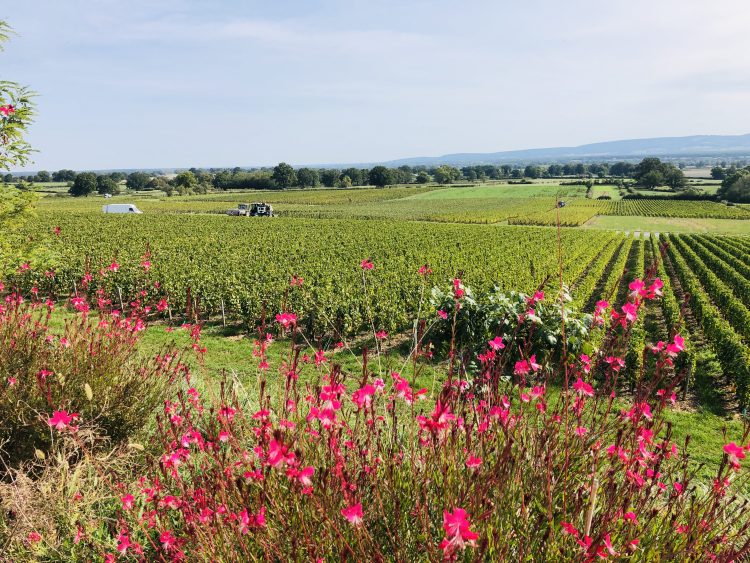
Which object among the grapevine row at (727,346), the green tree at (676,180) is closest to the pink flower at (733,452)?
the grapevine row at (727,346)

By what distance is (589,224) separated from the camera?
63125 mm

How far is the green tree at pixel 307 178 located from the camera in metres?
144

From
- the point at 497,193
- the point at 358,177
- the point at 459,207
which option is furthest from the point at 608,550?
the point at 358,177

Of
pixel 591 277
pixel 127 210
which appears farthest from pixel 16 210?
pixel 127 210

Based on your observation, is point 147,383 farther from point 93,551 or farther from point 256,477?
point 256,477

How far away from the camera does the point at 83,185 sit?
383 feet

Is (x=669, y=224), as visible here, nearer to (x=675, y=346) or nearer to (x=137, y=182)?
(x=675, y=346)

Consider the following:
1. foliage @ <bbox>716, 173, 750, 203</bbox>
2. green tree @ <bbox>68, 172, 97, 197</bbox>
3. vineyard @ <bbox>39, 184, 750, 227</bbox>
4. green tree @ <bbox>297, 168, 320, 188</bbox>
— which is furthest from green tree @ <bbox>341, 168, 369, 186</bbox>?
foliage @ <bbox>716, 173, 750, 203</bbox>

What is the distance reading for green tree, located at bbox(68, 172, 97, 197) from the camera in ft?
380

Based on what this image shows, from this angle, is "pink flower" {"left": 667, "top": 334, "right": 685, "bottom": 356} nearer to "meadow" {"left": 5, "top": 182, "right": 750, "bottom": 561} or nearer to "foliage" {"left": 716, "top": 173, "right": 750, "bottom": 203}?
"meadow" {"left": 5, "top": 182, "right": 750, "bottom": 561}

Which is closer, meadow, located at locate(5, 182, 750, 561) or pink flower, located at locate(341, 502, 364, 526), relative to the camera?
pink flower, located at locate(341, 502, 364, 526)

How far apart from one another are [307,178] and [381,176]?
2387 centimetres

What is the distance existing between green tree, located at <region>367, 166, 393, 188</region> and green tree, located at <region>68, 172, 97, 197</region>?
76833 mm

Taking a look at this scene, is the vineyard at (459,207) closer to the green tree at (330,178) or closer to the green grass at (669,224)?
the green grass at (669,224)
